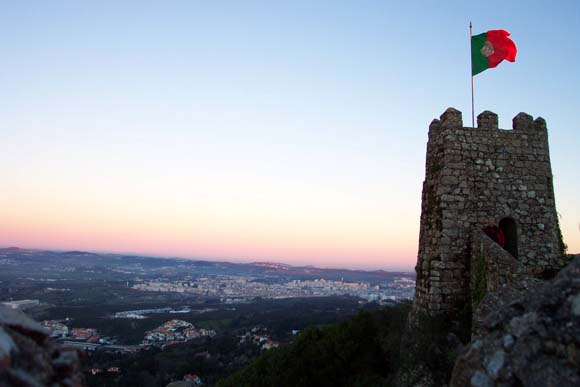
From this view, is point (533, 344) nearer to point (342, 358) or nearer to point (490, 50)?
point (490, 50)

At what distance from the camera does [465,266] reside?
956cm

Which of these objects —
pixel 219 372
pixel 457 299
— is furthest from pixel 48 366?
pixel 219 372

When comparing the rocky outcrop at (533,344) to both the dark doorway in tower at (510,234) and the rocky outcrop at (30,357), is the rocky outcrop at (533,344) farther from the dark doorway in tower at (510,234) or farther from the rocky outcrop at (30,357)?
the dark doorway in tower at (510,234)

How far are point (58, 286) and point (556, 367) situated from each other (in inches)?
4171

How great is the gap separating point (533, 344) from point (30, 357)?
128 inches

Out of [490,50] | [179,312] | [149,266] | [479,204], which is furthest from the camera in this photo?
[149,266]

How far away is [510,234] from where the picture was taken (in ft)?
33.2

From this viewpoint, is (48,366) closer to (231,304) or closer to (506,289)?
(506,289)

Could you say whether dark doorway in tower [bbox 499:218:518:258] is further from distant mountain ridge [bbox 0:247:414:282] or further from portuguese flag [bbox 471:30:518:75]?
distant mountain ridge [bbox 0:247:414:282]

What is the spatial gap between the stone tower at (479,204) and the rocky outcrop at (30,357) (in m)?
8.10

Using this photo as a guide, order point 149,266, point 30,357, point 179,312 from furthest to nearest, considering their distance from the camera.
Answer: point 149,266, point 179,312, point 30,357

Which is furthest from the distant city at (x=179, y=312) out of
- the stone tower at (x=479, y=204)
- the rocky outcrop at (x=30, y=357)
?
the stone tower at (x=479, y=204)

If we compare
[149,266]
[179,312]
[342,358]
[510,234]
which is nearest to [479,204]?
[510,234]

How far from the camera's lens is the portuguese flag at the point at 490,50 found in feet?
35.8
